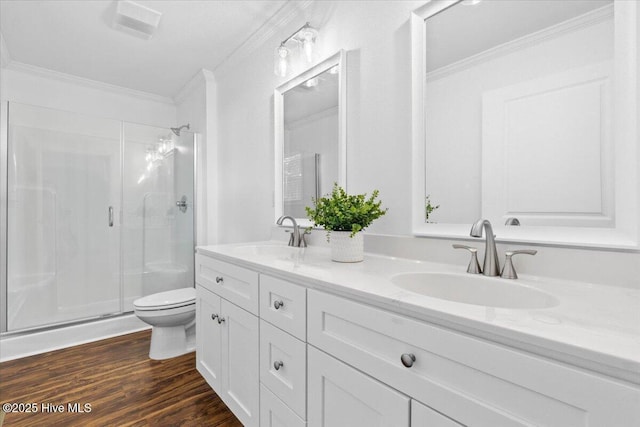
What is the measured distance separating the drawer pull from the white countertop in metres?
0.09

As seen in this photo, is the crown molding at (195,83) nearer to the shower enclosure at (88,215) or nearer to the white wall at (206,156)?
the white wall at (206,156)

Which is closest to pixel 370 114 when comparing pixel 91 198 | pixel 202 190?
pixel 202 190

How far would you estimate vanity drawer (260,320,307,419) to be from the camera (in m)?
1.01

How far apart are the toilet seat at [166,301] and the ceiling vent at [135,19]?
185cm

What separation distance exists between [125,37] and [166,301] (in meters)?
1.95

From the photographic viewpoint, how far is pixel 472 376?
0.59 m

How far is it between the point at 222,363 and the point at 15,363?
174 centimetres

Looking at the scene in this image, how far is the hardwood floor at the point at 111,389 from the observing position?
1.52 m

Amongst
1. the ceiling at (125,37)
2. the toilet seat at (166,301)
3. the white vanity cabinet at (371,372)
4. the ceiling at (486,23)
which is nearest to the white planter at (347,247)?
the white vanity cabinet at (371,372)

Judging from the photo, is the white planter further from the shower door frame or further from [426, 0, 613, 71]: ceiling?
the shower door frame

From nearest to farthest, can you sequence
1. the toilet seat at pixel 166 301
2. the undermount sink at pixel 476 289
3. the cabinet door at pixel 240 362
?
the undermount sink at pixel 476 289, the cabinet door at pixel 240 362, the toilet seat at pixel 166 301

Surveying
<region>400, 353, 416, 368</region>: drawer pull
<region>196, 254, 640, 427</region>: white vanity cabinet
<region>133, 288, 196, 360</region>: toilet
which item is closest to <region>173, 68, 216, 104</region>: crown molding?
<region>133, 288, 196, 360</region>: toilet

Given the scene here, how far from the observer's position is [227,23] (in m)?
2.13

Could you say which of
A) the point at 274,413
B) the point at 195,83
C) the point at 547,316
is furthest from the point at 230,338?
the point at 195,83
